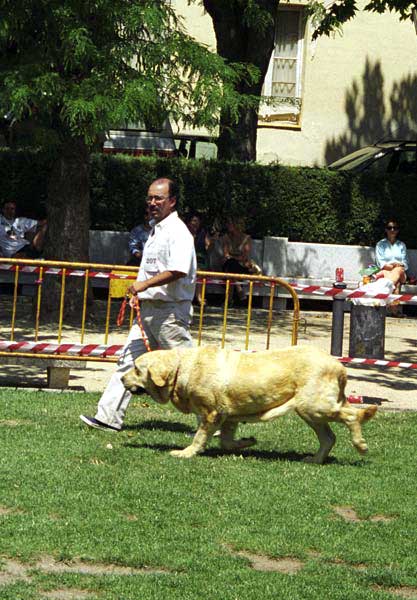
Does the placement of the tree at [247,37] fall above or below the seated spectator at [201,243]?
above

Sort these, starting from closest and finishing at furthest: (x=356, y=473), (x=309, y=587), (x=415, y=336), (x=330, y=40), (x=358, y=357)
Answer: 1. (x=309, y=587)
2. (x=356, y=473)
3. (x=358, y=357)
4. (x=415, y=336)
5. (x=330, y=40)

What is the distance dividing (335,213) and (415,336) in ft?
14.0

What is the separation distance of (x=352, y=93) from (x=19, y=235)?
12572mm

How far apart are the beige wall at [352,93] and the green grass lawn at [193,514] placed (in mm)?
20126

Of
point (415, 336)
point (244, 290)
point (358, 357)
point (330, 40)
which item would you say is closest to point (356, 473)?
point (358, 357)

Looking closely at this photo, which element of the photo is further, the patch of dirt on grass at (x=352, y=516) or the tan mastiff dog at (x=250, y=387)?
the tan mastiff dog at (x=250, y=387)

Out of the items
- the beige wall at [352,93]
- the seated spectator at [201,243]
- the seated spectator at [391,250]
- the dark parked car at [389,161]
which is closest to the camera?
the seated spectator at [201,243]

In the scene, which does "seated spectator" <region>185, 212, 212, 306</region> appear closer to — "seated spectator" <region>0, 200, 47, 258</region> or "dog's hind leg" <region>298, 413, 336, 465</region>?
"seated spectator" <region>0, 200, 47, 258</region>

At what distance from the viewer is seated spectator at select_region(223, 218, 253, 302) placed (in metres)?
19.9

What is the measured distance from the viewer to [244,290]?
65.3ft

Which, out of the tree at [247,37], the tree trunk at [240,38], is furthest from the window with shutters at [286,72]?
the tree trunk at [240,38]

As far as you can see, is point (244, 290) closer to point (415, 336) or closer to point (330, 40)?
point (415, 336)

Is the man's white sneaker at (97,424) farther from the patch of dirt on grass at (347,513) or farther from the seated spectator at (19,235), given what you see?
the seated spectator at (19,235)

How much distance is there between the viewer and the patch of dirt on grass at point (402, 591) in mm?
6352
